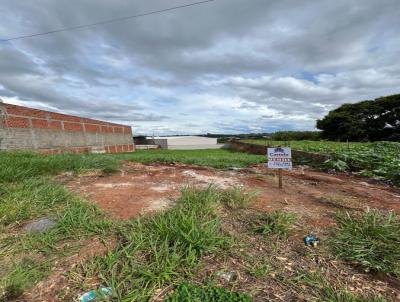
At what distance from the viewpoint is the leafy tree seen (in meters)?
20.6

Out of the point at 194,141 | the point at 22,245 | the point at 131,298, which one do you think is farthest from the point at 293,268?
the point at 194,141

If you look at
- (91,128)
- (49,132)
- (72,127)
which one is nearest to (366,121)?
(91,128)

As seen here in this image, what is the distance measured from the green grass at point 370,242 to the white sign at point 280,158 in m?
1.24

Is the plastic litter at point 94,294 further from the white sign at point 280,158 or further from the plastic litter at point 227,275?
the white sign at point 280,158

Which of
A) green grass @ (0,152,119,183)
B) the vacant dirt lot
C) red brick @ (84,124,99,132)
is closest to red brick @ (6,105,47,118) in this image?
red brick @ (84,124,99,132)

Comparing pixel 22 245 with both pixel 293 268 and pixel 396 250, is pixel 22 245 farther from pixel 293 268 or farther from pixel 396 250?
pixel 396 250

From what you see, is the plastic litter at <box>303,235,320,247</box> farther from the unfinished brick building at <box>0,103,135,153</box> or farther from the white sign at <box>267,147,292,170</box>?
the unfinished brick building at <box>0,103,135,153</box>

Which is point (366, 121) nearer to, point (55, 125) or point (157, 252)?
point (55, 125)

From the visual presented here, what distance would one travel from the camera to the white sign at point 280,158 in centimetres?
384

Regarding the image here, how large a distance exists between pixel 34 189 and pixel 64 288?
212cm

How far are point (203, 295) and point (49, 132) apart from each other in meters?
11.8

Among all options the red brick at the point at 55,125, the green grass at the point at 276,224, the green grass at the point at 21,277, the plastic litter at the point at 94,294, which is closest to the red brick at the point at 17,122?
the red brick at the point at 55,125

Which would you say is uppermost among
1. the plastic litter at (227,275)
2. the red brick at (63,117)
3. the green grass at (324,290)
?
the red brick at (63,117)

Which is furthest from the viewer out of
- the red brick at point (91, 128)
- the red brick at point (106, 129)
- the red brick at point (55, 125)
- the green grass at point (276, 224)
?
the red brick at point (106, 129)
